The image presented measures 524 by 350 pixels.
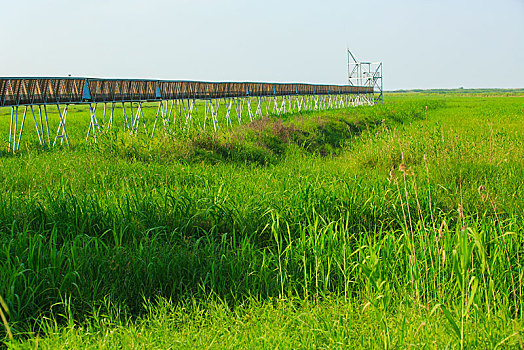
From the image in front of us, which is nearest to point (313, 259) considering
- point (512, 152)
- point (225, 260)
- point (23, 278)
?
point (225, 260)

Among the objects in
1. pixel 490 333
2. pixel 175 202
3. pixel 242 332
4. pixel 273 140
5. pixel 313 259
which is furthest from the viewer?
pixel 273 140

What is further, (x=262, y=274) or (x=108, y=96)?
(x=108, y=96)

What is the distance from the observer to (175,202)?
498cm

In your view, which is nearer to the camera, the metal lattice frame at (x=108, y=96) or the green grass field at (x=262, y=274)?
the green grass field at (x=262, y=274)

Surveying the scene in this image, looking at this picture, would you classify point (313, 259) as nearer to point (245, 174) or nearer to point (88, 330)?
point (88, 330)

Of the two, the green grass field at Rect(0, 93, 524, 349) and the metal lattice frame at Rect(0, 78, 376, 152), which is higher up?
the metal lattice frame at Rect(0, 78, 376, 152)

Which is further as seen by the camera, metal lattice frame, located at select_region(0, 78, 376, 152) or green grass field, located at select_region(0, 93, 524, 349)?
metal lattice frame, located at select_region(0, 78, 376, 152)

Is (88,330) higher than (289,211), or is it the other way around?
(289,211)

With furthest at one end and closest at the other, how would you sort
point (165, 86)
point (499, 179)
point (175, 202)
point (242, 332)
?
point (165, 86) < point (499, 179) < point (175, 202) < point (242, 332)

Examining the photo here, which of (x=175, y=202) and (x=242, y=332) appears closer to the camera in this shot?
(x=242, y=332)

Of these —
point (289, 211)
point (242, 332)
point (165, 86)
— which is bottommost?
point (242, 332)

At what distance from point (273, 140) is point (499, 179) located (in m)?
6.81

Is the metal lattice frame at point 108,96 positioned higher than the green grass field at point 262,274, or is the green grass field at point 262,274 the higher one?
the metal lattice frame at point 108,96

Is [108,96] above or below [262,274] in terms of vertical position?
above
